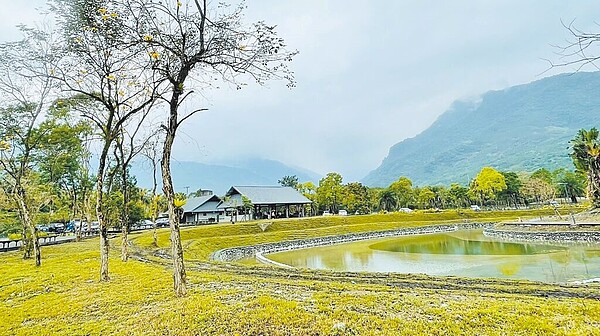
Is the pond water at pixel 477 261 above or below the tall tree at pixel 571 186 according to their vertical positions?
below

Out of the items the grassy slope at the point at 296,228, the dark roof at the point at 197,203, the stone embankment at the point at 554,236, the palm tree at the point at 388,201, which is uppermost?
the dark roof at the point at 197,203

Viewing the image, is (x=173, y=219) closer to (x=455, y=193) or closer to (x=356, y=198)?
(x=356, y=198)

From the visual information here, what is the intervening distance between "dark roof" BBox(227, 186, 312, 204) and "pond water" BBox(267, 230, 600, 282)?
2322 centimetres

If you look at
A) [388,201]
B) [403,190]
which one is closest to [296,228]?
[403,190]

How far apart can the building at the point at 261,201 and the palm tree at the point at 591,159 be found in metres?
31.1

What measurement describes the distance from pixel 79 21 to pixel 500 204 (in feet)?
255

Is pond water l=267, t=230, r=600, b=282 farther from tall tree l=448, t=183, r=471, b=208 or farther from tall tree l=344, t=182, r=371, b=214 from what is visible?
tall tree l=448, t=183, r=471, b=208

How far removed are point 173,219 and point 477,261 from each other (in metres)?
17.0

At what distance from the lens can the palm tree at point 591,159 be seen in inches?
1211

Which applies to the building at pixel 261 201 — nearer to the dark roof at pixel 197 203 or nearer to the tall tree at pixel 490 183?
the dark roof at pixel 197 203

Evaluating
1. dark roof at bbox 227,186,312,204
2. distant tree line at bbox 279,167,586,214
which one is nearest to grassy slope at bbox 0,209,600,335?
dark roof at bbox 227,186,312,204

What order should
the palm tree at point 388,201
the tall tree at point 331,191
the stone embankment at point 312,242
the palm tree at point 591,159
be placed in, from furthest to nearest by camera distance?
1. the palm tree at point 388,201
2. the tall tree at point 331,191
3. the palm tree at point 591,159
4. the stone embankment at point 312,242

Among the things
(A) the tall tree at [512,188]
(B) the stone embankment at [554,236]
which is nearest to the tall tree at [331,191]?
(B) the stone embankment at [554,236]

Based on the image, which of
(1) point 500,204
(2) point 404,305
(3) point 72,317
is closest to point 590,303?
(2) point 404,305
